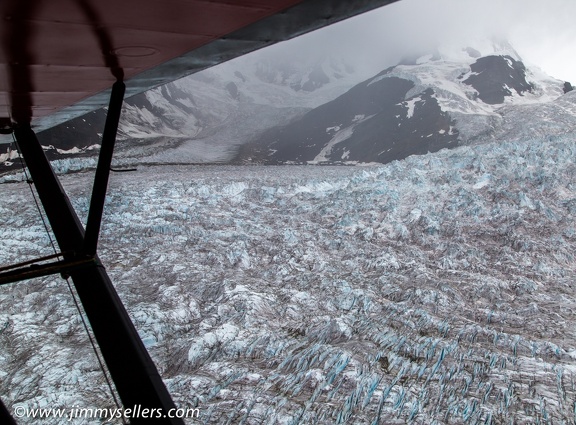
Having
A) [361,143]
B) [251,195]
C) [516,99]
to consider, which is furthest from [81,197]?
[516,99]

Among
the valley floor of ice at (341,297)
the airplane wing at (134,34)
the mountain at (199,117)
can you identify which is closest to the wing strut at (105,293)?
the airplane wing at (134,34)

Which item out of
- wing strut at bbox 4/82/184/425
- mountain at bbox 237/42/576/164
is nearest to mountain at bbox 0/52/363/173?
mountain at bbox 237/42/576/164

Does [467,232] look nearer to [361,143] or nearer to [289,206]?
[289,206]

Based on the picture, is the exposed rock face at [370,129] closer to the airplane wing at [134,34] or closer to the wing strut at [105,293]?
the wing strut at [105,293]

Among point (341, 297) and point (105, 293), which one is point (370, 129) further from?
point (105, 293)

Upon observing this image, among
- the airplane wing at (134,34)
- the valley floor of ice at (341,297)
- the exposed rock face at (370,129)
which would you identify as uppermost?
the airplane wing at (134,34)
